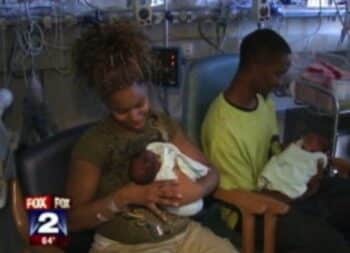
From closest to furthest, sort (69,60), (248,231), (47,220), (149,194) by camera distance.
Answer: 1. (47,220)
2. (149,194)
3. (248,231)
4. (69,60)

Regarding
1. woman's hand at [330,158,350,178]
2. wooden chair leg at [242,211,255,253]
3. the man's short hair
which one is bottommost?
wooden chair leg at [242,211,255,253]

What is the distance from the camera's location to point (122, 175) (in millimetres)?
1505

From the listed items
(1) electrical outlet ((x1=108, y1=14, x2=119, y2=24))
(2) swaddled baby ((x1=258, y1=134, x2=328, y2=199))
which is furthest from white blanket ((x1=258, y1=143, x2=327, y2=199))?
(1) electrical outlet ((x1=108, y1=14, x2=119, y2=24))

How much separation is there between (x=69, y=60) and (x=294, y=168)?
1142 millimetres

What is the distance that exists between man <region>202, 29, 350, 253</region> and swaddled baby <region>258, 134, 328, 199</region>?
0.03m

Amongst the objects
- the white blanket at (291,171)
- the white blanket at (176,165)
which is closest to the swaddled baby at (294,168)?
the white blanket at (291,171)

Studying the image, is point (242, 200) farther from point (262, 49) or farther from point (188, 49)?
point (188, 49)

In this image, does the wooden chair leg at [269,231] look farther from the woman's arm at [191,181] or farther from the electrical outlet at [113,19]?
the electrical outlet at [113,19]

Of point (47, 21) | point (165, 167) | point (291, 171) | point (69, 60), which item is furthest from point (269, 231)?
point (47, 21)

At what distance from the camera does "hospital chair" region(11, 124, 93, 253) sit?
140cm

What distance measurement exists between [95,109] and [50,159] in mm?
1398

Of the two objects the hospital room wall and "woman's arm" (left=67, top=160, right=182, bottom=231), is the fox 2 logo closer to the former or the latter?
"woman's arm" (left=67, top=160, right=182, bottom=231)

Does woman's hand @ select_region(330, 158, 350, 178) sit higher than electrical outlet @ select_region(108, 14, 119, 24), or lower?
lower

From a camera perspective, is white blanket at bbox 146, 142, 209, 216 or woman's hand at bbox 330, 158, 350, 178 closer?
white blanket at bbox 146, 142, 209, 216
